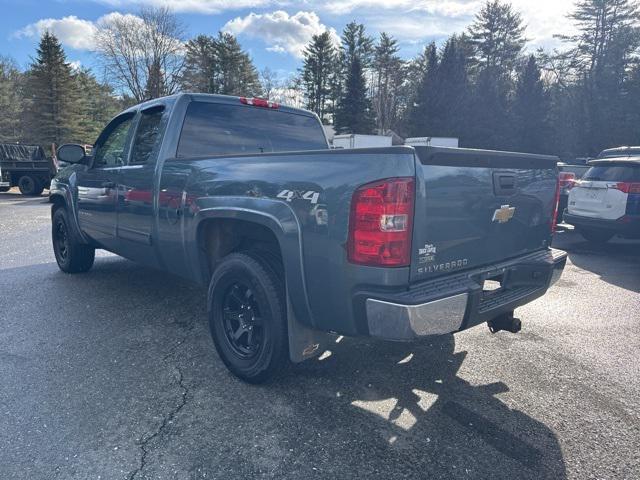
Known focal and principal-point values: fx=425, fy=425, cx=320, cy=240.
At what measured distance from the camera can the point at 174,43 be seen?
42.7 m

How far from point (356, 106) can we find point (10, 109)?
109 feet

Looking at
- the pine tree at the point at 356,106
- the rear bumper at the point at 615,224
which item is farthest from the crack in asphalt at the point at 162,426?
the pine tree at the point at 356,106

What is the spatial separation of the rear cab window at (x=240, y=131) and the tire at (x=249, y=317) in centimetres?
103

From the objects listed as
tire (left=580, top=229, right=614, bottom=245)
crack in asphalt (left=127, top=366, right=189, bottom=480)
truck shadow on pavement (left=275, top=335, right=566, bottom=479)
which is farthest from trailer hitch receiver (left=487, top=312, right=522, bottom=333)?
tire (left=580, top=229, right=614, bottom=245)

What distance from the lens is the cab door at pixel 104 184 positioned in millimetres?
4255

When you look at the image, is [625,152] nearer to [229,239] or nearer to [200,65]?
[229,239]

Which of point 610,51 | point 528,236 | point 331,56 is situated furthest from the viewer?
point 331,56

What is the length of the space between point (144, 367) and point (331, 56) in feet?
171

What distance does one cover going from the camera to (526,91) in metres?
37.6

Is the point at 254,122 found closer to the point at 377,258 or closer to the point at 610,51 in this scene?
the point at 377,258

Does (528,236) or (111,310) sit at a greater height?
(528,236)

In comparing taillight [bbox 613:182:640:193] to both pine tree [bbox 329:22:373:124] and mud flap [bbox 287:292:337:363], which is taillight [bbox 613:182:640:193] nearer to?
mud flap [bbox 287:292:337:363]

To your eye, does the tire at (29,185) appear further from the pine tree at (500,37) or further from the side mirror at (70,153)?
the pine tree at (500,37)

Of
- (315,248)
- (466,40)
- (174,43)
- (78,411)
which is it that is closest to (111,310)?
(78,411)
